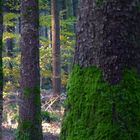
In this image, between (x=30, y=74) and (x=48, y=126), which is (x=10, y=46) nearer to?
(x=48, y=126)

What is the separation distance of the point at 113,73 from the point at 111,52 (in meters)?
0.19

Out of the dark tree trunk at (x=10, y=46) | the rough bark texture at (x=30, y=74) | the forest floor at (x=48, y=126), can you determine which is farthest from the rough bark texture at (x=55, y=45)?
the rough bark texture at (x=30, y=74)

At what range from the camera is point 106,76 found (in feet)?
11.6

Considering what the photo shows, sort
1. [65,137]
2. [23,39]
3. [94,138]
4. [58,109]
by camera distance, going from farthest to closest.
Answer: [58,109] → [23,39] → [65,137] → [94,138]

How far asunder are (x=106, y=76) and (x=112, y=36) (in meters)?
0.36

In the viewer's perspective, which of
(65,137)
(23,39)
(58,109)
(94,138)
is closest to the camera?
(94,138)

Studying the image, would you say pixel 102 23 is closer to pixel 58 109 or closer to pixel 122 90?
pixel 122 90

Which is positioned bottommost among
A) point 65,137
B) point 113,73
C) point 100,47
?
point 65,137

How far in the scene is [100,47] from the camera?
3.60 m

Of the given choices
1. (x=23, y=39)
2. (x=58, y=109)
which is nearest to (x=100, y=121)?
(x=23, y=39)

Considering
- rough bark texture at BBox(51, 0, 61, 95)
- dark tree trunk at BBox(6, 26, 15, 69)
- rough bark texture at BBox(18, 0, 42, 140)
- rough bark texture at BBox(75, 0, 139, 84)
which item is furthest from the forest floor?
rough bark texture at BBox(75, 0, 139, 84)

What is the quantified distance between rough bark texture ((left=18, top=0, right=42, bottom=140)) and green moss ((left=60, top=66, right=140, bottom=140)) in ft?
23.8

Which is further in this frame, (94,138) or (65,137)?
(65,137)

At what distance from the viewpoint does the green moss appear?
11.3 ft
